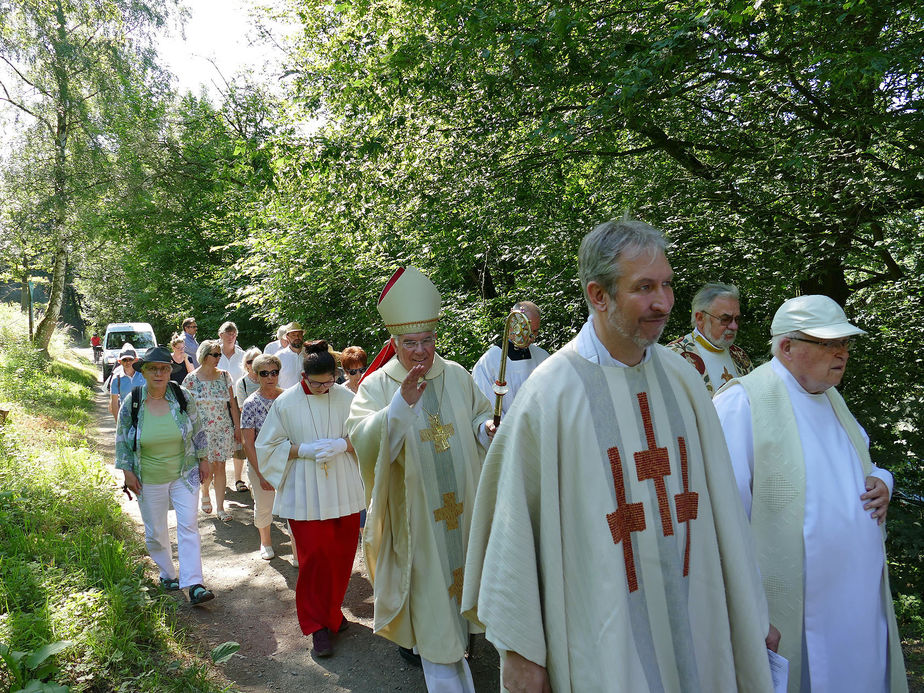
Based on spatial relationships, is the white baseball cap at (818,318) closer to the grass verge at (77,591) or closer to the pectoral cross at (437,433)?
the pectoral cross at (437,433)

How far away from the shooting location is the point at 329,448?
5227mm

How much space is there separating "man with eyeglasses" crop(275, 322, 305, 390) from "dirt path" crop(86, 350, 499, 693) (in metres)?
2.03

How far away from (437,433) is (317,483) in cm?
145

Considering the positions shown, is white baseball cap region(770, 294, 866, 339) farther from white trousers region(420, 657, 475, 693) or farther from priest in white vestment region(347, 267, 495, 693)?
white trousers region(420, 657, 475, 693)

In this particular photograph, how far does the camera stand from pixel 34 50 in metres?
21.2

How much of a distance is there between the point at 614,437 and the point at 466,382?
1983 mm

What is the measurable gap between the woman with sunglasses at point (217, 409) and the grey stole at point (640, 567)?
6267 millimetres

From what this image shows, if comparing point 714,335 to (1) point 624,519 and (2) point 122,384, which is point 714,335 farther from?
(2) point 122,384

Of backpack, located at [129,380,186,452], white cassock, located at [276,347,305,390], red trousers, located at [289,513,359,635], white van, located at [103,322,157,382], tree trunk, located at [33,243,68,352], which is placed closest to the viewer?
red trousers, located at [289,513,359,635]

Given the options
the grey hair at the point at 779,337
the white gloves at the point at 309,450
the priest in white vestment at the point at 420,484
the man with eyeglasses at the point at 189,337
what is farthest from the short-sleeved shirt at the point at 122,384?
the grey hair at the point at 779,337

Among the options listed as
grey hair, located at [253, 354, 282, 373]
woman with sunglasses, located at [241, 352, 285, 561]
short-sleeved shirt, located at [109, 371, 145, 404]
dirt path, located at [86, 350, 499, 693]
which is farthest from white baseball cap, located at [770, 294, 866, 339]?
short-sleeved shirt, located at [109, 371, 145, 404]

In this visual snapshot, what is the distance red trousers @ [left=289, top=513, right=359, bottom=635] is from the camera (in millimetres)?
4922

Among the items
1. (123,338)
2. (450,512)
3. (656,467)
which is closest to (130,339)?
(123,338)

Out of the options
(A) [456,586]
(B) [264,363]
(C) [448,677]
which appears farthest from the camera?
(B) [264,363]
